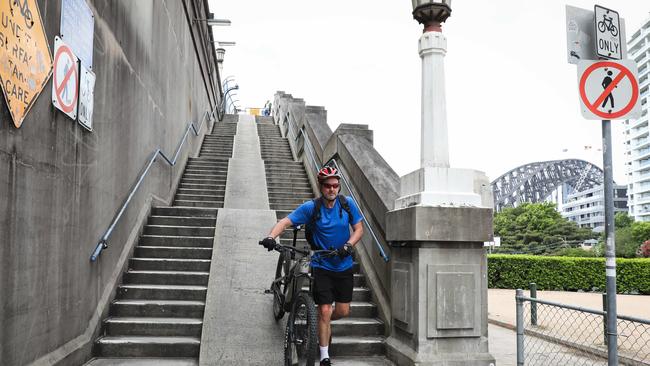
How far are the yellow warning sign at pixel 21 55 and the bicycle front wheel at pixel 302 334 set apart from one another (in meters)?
2.67

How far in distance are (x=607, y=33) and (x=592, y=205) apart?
164 meters

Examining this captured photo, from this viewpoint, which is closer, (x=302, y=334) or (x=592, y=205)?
(x=302, y=334)

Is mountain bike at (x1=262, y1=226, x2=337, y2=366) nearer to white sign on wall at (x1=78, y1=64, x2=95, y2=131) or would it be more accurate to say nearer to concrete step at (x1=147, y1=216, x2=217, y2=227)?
white sign on wall at (x1=78, y1=64, x2=95, y2=131)

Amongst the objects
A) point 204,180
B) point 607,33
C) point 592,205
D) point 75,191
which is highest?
point 592,205

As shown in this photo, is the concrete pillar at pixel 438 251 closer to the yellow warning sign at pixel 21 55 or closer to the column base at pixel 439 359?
the column base at pixel 439 359

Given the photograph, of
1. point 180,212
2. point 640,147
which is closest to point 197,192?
point 180,212

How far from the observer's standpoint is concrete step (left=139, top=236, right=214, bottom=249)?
775cm

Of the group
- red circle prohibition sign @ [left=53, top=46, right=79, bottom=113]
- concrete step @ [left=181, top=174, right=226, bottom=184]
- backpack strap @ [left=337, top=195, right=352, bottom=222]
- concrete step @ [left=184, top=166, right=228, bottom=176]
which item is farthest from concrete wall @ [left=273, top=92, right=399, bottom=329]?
concrete step @ [left=184, top=166, right=228, bottom=176]

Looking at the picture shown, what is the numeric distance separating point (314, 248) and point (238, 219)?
3.83 metres

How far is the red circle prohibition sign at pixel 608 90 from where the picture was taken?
4.21 metres

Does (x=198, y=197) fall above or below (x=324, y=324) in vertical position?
above

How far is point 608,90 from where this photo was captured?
4.25 metres

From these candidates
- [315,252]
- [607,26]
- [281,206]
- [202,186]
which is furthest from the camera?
[202,186]

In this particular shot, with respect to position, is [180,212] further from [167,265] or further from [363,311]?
[363,311]
